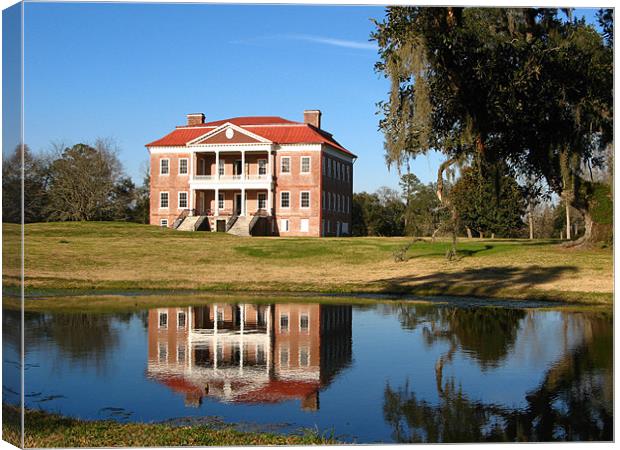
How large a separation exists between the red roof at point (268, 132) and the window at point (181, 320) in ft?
110

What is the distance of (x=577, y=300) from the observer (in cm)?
1870

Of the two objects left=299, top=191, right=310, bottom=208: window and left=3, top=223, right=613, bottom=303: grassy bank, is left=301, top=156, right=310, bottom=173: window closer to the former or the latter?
left=299, top=191, right=310, bottom=208: window

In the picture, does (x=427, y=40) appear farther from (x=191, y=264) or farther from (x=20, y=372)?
(x=191, y=264)

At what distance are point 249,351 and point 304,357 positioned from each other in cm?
94

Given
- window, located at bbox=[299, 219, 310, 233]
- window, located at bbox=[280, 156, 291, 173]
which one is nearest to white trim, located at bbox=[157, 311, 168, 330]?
window, located at bbox=[299, 219, 310, 233]

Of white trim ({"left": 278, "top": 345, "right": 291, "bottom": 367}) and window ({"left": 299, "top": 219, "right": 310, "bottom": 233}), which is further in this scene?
window ({"left": 299, "top": 219, "right": 310, "bottom": 233})

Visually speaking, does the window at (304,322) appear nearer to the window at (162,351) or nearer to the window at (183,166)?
the window at (162,351)

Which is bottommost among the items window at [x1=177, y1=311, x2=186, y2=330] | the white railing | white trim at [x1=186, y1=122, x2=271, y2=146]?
window at [x1=177, y1=311, x2=186, y2=330]

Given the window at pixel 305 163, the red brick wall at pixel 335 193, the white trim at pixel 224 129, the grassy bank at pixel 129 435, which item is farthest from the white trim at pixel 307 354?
the window at pixel 305 163

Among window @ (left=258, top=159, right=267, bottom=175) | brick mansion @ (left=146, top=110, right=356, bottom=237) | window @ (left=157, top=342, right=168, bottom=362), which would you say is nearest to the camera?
window @ (left=157, top=342, right=168, bottom=362)

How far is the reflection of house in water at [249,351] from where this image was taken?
28.7 feet

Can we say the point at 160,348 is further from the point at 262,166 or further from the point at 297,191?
the point at 262,166

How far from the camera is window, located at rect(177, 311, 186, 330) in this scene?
45.5 ft

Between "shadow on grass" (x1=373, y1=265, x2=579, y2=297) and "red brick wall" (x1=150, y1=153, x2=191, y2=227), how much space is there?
90.2 ft
